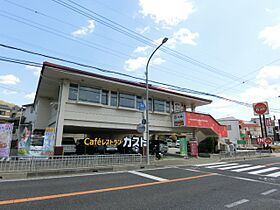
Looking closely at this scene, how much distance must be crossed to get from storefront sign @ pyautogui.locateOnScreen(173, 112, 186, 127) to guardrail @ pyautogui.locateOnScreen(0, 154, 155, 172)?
288 inches

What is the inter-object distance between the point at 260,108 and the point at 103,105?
86.0 feet

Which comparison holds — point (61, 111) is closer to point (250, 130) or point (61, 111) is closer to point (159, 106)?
point (159, 106)

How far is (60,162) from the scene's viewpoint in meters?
9.48

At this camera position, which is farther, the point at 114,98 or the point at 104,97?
the point at 114,98

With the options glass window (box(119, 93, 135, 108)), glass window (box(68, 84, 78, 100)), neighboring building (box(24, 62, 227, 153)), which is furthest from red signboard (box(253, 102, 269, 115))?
glass window (box(68, 84, 78, 100))

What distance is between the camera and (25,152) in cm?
1150

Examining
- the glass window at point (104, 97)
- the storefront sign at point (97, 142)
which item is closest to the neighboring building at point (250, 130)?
the glass window at point (104, 97)

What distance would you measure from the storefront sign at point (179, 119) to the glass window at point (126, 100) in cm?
511

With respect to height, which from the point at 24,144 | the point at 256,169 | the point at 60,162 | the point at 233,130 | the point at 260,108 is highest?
the point at 260,108

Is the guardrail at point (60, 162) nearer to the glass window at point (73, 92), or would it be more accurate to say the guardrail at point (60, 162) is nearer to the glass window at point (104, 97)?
the glass window at point (73, 92)

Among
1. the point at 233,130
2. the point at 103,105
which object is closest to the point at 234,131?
the point at 233,130

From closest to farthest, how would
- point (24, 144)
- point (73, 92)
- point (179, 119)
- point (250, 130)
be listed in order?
point (24, 144) → point (73, 92) → point (179, 119) → point (250, 130)

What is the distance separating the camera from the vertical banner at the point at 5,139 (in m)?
10.6

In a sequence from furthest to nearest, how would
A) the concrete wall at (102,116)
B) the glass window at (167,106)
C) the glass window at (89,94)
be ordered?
1. the glass window at (167,106)
2. the glass window at (89,94)
3. the concrete wall at (102,116)
